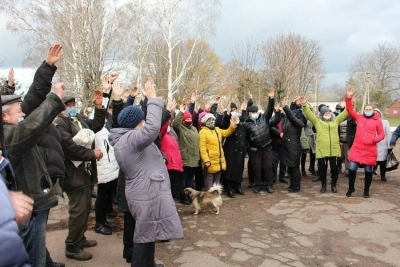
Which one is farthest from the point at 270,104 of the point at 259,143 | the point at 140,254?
the point at 140,254

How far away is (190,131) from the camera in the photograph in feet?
23.0

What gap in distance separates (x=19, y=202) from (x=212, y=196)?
15.9 feet

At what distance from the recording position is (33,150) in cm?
298

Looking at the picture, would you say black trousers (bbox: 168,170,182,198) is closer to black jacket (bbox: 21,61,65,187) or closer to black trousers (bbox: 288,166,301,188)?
black trousers (bbox: 288,166,301,188)

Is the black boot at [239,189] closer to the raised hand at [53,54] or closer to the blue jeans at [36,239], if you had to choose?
the blue jeans at [36,239]

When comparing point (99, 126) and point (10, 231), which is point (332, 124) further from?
point (10, 231)

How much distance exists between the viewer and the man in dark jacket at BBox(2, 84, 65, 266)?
8.63 feet

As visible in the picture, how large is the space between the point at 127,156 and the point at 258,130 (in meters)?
4.63

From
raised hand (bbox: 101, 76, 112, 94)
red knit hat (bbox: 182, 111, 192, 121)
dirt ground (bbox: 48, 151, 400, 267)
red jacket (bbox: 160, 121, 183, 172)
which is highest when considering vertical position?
raised hand (bbox: 101, 76, 112, 94)

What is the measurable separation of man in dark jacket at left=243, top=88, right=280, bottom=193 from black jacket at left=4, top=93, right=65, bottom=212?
506 cm

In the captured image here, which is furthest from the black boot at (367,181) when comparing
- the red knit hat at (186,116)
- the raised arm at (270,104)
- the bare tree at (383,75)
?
the bare tree at (383,75)

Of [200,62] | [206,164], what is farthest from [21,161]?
[200,62]

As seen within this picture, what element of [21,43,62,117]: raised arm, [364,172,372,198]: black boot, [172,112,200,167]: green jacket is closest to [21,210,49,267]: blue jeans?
[21,43,62,117]: raised arm

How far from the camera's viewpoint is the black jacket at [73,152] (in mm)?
4031
